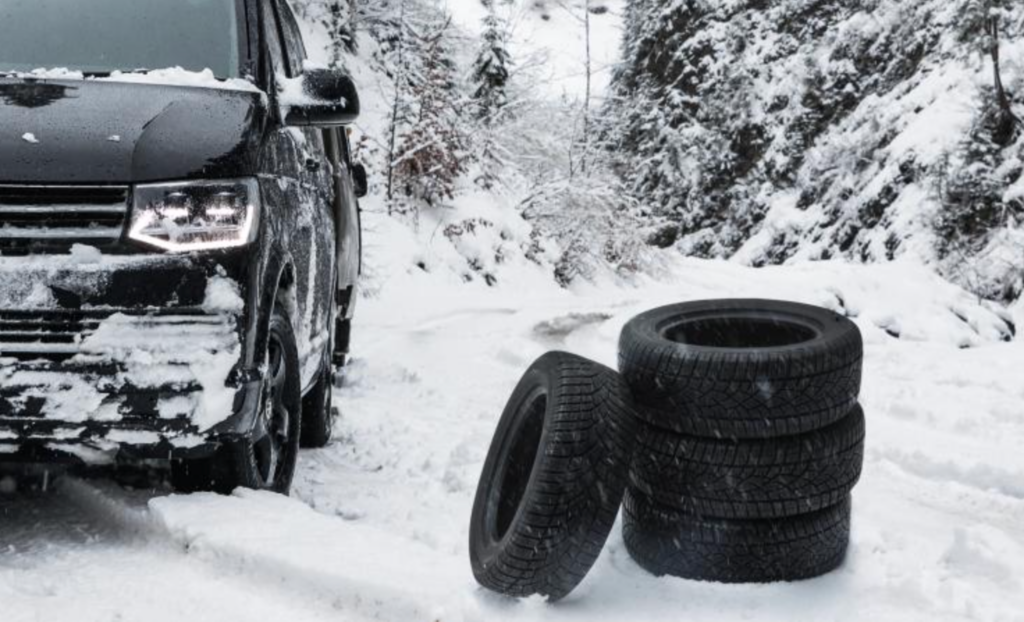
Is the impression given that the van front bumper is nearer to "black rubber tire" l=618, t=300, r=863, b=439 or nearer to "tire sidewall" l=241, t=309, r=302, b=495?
"tire sidewall" l=241, t=309, r=302, b=495

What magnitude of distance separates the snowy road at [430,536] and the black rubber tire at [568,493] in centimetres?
11

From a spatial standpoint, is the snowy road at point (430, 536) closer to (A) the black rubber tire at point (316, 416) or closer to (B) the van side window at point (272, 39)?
(A) the black rubber tire at point (316, 416)

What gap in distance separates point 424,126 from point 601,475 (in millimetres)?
12809

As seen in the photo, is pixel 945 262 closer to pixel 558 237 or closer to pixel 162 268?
pixel 558 237

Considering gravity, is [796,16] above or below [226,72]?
below

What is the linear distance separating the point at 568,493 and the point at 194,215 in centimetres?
149

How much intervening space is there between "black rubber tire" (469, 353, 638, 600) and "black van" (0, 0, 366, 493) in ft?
3.33

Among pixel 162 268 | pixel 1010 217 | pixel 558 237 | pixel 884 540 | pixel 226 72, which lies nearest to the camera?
pixel 162 268

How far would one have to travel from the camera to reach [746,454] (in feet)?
9.68

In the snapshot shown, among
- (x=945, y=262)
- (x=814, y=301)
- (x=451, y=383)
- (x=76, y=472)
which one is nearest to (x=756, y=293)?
(x=814, y=301)

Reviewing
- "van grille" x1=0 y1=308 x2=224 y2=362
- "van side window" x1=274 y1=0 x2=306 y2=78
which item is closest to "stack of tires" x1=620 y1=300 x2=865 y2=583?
"van grille" x1=0 y1=308 x2=224 y2=362

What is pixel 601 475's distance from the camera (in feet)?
8.91

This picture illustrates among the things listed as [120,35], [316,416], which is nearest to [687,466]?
[316,416]

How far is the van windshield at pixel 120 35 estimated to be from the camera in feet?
11.8
